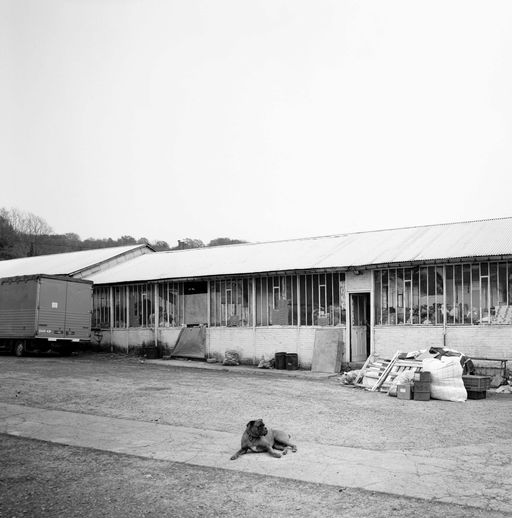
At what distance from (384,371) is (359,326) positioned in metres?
4.91

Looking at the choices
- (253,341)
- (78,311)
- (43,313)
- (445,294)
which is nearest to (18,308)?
(43,313)

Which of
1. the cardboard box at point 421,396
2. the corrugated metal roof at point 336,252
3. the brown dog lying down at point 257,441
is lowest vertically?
the cardboard box at point 421,396

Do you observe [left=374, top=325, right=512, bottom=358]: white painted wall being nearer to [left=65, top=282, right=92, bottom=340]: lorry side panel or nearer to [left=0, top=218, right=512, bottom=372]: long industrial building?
[left=0, top=218, right=512, bottom=372]: long industrial building

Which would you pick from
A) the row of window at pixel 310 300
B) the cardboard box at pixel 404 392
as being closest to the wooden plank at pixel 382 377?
the cardboard box at pixel 404 392

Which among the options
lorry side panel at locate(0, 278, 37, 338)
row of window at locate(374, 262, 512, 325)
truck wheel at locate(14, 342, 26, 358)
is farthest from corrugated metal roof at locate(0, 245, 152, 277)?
row of window at locate(374, 262, 512, 325)

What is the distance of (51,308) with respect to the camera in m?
24.8

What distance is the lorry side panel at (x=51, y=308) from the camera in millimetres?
24406

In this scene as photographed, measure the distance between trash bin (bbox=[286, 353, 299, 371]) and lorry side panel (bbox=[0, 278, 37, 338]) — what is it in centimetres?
1041

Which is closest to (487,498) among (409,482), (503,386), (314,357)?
(409,482)

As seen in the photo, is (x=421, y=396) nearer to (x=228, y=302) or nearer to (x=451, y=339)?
(x=451, y=339)

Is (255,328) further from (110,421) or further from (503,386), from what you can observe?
(110,421)

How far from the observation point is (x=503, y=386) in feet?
52.2

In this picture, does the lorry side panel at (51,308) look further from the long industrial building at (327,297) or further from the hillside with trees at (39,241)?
the hillside with trees at (39,241)

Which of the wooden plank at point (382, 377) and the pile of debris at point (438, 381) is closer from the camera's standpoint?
the pile of debris at point (438, 381)
